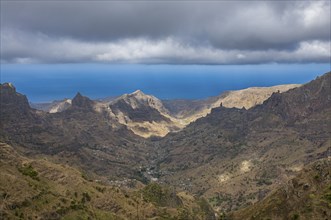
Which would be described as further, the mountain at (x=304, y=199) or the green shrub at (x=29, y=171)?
the green shrub at (x=29, y=171)

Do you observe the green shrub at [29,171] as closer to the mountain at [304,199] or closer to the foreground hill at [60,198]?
the foreground hill at [60,198]

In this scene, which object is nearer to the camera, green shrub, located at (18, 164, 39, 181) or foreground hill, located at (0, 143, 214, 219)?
foreground hill, located at (0, 143, 214, 219)

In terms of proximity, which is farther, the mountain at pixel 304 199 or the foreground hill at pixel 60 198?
the foreground hill at pixel 60 198

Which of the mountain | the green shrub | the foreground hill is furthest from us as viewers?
the green shrub

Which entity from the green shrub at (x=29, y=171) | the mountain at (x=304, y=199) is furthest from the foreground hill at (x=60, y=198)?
the mountain at (x=304, y=199)

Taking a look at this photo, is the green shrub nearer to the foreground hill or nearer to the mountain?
the foreground hill

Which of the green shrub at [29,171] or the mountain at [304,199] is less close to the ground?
the green shrub at [29,171]

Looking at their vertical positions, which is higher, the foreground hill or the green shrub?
the green shrub

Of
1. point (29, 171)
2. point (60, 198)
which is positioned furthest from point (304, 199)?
point (29, 171)

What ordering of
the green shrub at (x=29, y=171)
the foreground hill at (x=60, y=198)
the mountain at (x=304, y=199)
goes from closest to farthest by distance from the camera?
1. the mountain at (x=304, y=199)
2. the foreground hill at (x=60, y=198)
3. the green shrub at (x=29, y=171)

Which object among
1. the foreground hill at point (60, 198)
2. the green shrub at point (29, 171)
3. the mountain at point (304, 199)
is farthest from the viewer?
the green shrub at point (29, 171)

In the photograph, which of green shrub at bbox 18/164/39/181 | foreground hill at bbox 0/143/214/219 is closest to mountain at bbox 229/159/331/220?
foreground hill at bbox 0/143/214/219
